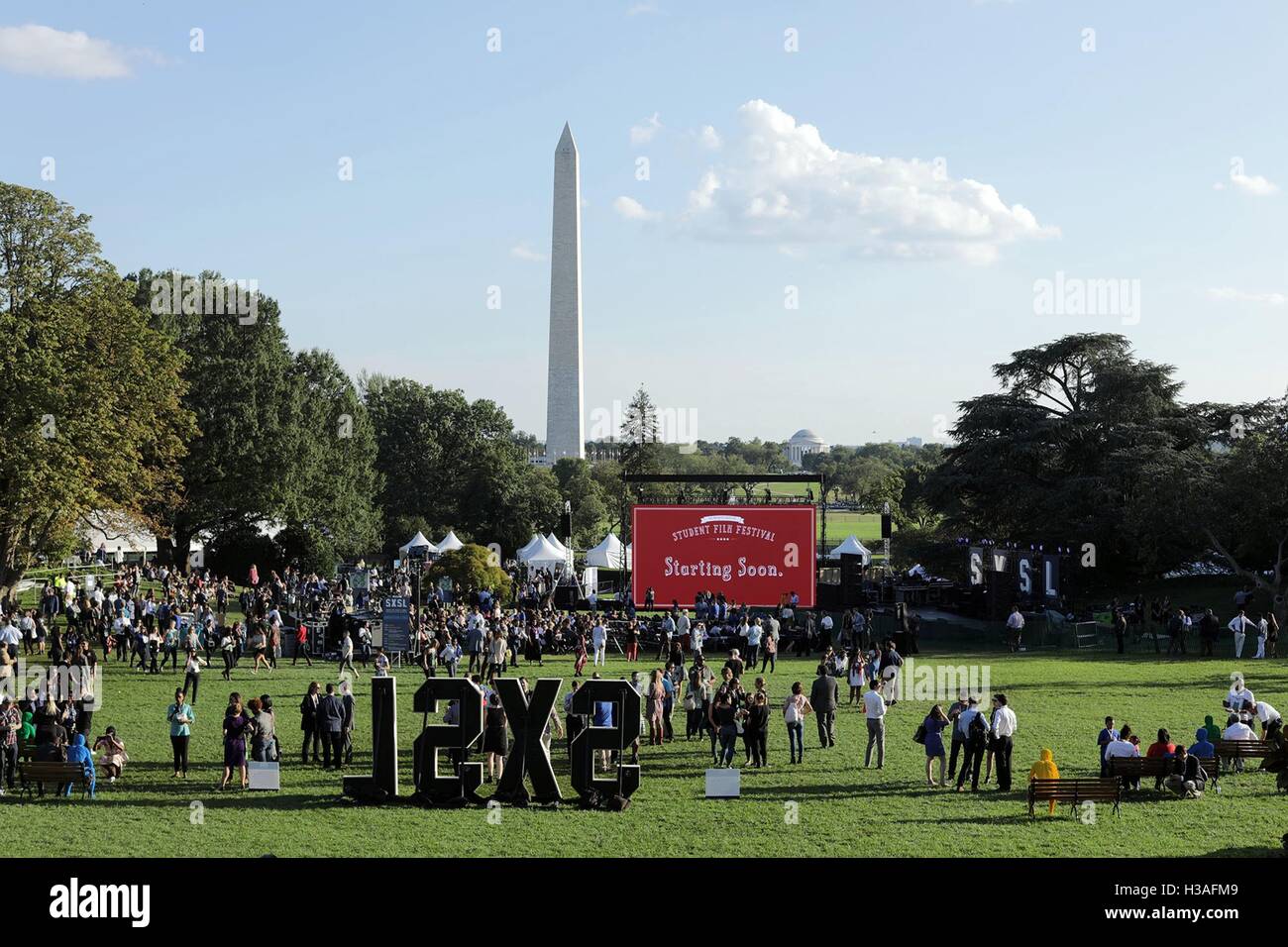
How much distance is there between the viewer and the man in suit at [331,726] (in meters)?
19.1

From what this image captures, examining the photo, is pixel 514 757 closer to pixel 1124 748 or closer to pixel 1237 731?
pixel 1124 748

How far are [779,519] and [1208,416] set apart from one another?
23445mm

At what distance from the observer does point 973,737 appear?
17656 millimetres

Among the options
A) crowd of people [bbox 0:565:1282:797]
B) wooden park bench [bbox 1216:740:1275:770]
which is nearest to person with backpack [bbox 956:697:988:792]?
crowd of people [bbox 0:565:1282:797]

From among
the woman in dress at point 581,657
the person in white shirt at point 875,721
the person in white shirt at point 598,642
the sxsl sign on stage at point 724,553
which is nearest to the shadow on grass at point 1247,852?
the person in white shirt at point 875,721

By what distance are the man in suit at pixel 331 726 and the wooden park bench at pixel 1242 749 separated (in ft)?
44.6

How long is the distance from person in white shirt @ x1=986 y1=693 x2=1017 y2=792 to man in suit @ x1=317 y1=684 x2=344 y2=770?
391 inches

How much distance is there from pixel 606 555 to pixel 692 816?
35835 mm

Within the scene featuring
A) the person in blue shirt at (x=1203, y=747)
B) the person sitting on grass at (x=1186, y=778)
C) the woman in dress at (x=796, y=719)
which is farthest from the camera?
the woman in dress at (x=796, y=719)

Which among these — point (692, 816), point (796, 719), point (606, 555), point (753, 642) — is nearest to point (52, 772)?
point (692, 816)

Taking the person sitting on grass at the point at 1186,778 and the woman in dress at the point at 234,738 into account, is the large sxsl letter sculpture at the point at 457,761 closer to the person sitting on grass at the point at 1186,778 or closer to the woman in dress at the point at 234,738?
the woman in dress at the point at 234,738

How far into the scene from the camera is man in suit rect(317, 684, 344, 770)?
1911 cm

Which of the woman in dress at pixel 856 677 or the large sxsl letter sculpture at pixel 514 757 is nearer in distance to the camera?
the large sxsl letter sculpture at pixel 514 757
